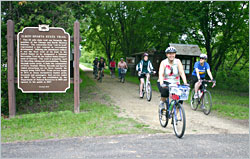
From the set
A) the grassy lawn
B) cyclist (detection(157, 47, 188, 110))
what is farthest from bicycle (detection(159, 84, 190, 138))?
the grassy lawn

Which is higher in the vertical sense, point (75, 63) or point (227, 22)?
point (227, 22)

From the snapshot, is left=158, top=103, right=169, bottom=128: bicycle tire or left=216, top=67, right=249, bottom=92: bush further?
left=216, top=67, right=249, bottom=92: bush

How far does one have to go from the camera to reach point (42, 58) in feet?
27.8

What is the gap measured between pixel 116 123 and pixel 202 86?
359cm

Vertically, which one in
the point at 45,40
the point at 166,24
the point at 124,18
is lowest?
the point at 45,40

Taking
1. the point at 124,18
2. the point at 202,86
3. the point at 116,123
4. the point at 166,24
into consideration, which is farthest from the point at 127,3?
the point at 116,123

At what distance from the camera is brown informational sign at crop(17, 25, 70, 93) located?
8.44 metres

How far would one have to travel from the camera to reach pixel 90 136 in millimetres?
5855

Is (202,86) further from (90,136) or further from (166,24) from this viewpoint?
(166,24)

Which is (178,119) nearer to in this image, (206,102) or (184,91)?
(184,91)

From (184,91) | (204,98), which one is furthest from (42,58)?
(204,98)

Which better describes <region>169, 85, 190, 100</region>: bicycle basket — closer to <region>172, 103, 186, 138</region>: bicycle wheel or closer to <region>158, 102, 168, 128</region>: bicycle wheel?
<region>172, 103, 186, 138</region>: bicycle wheel

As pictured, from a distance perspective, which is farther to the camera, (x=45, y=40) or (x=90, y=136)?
(x=45, y=40)

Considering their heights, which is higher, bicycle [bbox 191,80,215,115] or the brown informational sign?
the brown informational sign
